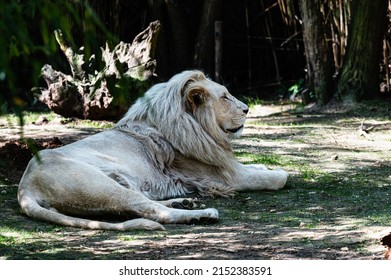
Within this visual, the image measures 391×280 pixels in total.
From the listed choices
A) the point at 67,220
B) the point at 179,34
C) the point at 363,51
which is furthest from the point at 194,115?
the point at 179,34

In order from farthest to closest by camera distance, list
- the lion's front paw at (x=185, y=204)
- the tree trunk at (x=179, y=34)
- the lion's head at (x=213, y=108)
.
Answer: the tree trunk at (x=179, y=34) < the lion's head at (x=213, y=108) < the lion's front paw at (x=185, y=204)

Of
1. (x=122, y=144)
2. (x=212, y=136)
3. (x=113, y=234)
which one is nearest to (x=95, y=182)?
(x=113, y=234)

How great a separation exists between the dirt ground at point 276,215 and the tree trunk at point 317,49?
215 centimetres

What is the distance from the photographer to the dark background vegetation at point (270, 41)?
1178cm

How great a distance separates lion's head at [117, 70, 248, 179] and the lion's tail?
135 cm

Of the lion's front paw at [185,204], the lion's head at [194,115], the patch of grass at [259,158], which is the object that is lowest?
the patch of grass at [259,158]

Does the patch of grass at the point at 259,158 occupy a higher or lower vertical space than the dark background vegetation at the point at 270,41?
lower

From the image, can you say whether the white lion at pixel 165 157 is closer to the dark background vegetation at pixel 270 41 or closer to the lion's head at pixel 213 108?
the lion's head at pixel 213 108

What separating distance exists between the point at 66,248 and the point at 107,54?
19.8 ft

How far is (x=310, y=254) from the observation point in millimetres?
4746

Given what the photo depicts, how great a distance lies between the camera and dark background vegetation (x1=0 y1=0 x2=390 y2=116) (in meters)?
11.8

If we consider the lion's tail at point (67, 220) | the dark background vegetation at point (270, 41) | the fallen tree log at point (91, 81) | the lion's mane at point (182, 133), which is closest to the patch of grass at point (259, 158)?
Result: the lion's mane at point (182, 133)
